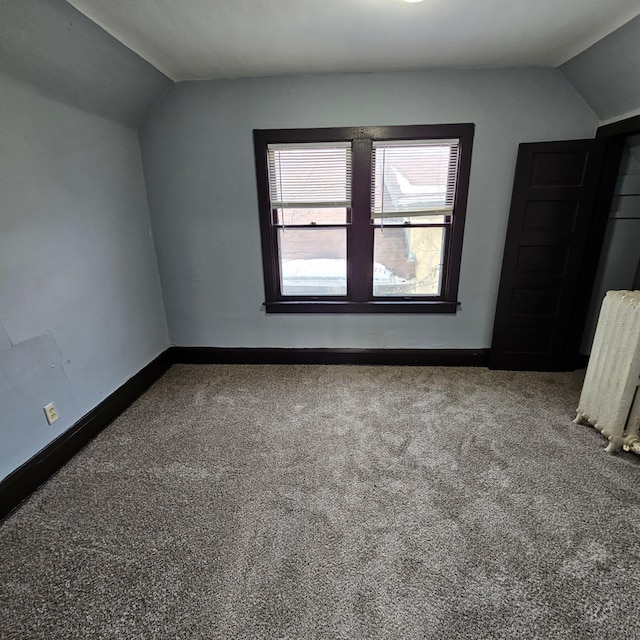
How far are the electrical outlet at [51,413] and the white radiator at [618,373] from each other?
3.34 meters

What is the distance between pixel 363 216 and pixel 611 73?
5.91 feet

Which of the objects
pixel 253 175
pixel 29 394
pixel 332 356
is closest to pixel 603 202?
pixel 332 356

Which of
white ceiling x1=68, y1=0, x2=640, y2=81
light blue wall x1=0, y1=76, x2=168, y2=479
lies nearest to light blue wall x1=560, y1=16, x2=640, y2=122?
white ceiling x1=68, y1=0, x2=640, y2=81

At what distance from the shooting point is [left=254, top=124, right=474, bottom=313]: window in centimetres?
273

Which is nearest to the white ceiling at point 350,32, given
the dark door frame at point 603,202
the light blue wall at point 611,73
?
the light blue wall at point 611,73

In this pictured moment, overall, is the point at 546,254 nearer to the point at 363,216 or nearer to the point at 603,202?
the point at 603,202

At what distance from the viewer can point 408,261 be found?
3059 millimetres

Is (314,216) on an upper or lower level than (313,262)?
upper

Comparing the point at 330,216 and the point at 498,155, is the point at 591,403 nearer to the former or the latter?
the point at 498,155

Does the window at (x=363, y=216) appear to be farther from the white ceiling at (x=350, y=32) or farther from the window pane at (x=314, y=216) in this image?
the white ceiling at (x=350, y=32)

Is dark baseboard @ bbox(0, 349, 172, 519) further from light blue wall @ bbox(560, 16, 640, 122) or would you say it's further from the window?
light blue wall @ bbox(560, 16, 640, 122)

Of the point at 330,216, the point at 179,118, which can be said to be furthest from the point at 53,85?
the point at 330,216

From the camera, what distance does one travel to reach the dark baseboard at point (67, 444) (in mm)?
1756

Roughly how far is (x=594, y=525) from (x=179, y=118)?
3.75 metres
